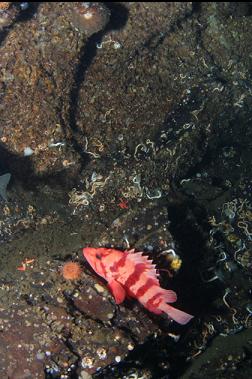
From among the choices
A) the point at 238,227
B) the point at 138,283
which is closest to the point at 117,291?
the point at 138,283

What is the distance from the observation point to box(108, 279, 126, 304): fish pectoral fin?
3.67m

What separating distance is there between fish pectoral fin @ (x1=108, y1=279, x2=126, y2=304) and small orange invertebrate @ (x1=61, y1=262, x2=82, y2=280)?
469 mm

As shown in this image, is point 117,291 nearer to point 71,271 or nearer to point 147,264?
point 147,264

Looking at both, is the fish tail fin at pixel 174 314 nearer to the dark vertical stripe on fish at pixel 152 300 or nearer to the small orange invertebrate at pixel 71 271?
the dark vertical stripe on fish at pixel 152 300

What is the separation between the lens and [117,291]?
3.71 meters

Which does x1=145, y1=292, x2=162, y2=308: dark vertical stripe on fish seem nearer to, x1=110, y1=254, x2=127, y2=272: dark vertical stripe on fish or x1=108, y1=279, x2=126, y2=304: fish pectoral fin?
x1=108, y1=279, x2=126, y2=304: fish pectoral fin

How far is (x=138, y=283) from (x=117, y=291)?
0.25m

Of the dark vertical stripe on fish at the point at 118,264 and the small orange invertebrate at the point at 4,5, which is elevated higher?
the small orange invertebrate at the point at 4,5

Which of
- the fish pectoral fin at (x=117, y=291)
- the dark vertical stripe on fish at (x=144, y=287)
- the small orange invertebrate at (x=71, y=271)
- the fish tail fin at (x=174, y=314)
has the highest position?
the small orange invertebrate at (x=71, y=271)

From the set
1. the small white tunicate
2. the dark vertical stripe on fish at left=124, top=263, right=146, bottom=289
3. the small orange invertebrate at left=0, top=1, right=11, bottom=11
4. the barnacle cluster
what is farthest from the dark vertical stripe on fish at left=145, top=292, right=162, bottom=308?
the small orange invertebrate at left=0, top=1, right=11, bottom=11

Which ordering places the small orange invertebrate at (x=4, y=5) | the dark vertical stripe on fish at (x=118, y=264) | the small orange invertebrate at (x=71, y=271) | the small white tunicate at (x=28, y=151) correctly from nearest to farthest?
the dark vertical stripe on fish at (x=118, y=264), the small orange invertebrate at (x=71, y=271), the small orange invertebrate at (x=4, y=5), the small white tunicate at (x=28, y=151)

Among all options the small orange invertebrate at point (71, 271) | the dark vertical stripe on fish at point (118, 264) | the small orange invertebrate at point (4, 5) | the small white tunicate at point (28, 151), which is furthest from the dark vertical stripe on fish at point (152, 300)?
the small orange invertebrate at point (4, 5)

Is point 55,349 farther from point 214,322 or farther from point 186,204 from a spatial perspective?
point 186,204

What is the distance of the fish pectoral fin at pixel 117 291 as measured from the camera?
367 cm
